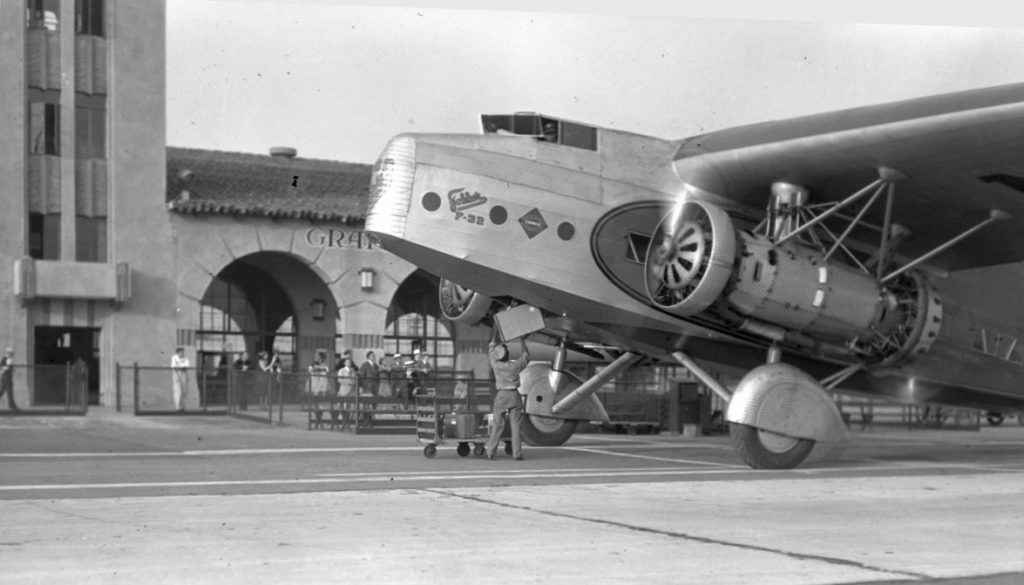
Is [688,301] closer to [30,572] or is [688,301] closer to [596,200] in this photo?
[596,200]

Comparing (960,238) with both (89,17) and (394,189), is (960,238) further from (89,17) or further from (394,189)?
(89,17)

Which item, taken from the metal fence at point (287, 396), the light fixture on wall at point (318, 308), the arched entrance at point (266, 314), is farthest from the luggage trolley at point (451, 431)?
the light fixture on wall at point (318, 308)

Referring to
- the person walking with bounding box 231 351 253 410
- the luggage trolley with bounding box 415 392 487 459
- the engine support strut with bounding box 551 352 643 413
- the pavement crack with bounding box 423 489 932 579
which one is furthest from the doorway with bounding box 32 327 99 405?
the pavement crack with bounding box 423 489 932 579

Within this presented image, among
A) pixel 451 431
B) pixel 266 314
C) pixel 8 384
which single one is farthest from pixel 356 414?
pixel 266 314

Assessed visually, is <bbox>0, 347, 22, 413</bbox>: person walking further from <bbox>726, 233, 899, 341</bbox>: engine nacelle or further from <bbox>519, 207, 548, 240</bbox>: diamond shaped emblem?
<bbox>726, 233, 899, 341</bbox>: engine nacelle

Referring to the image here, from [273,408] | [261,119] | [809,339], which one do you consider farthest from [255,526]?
[273,408]

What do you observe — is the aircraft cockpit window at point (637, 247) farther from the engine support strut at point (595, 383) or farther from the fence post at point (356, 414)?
the fence post at point (356, 414)

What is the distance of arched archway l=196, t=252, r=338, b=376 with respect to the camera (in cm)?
4053

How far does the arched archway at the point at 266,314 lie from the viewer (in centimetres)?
4053

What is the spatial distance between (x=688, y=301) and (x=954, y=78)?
16.0ft

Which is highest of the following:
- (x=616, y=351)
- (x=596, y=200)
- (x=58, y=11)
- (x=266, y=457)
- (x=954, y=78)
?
(x=58, y=11)

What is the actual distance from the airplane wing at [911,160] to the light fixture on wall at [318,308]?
902 inches

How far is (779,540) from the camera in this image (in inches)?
412

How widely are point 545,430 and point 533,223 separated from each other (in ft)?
16.3
